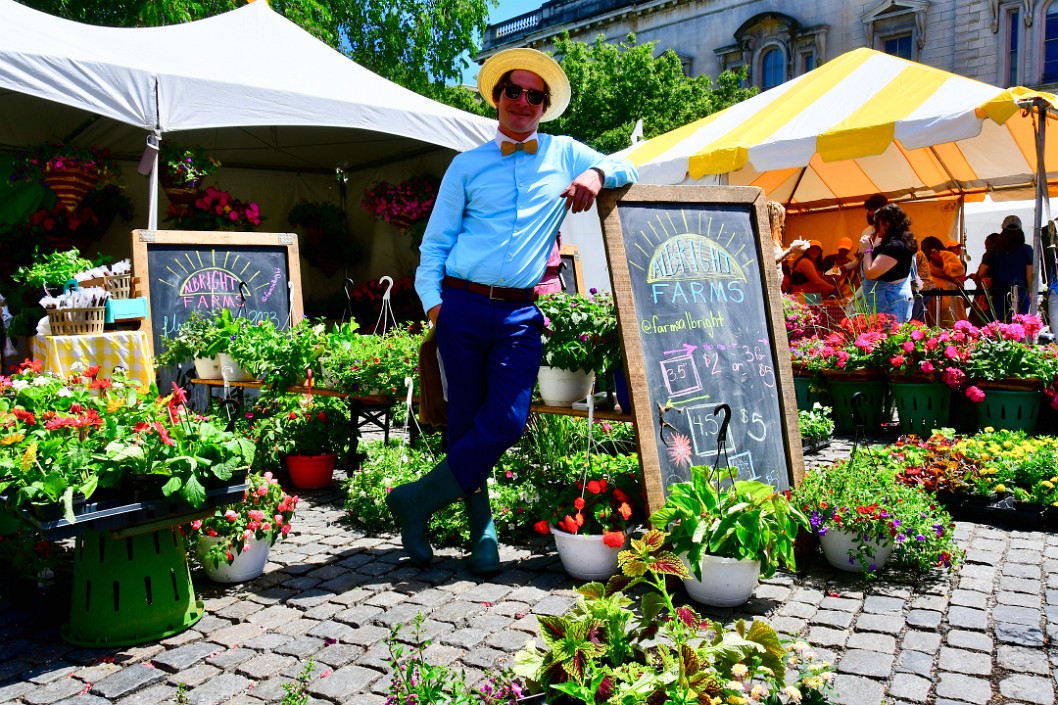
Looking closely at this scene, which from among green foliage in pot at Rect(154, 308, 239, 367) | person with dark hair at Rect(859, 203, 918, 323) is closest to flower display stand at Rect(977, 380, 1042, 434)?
person with dark hair at Rect(859, 203, 918, 323)

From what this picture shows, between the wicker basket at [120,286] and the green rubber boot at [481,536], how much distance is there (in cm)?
352

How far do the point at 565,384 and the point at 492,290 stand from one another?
26.3 inches

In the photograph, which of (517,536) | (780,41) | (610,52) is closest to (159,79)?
(517,536)

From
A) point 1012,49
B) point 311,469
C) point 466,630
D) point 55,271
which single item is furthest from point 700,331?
point 1012,49

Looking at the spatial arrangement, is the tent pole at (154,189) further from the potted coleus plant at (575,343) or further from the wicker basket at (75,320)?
the potted coleus plant at (575,343)

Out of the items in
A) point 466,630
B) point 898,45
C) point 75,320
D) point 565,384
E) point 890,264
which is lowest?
point 466,630

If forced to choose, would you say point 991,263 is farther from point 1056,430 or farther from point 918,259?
point 1056,430

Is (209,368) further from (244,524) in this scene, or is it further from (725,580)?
(725,580)

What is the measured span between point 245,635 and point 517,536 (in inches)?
58.1

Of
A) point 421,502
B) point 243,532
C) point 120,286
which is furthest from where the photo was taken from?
point 120,286

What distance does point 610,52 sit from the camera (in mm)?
25719

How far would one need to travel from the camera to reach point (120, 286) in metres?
5.93

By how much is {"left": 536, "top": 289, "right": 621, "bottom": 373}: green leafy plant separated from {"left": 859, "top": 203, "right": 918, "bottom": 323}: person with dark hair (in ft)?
14.0

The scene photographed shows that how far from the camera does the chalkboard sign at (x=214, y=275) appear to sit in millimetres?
6031
